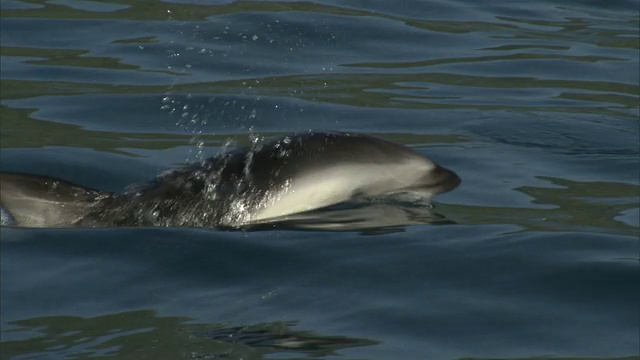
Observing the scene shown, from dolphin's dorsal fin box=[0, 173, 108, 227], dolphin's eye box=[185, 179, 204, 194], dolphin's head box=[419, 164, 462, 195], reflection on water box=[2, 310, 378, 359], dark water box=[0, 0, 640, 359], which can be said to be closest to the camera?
reflection on water box=[2, 310, 378, 359]

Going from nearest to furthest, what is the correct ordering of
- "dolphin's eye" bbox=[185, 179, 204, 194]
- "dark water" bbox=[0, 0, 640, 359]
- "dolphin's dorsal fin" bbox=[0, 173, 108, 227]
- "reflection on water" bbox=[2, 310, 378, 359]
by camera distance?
"reflection on water" bbox=[2, 310, 378, 359] < "dark water" bbox=[0, 0, 640, 359] < "dolphin's dorsal fin" bbox=[0, 173, 108, 227] < "dolphin's eye" bbox=[185, 179, 204, 194]

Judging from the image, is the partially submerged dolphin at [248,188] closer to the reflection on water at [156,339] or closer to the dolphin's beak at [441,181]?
the dolphin's beak at [441,181]

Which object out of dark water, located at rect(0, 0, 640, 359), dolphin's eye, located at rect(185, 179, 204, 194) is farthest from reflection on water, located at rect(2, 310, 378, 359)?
dolphin's eye, located at rect(185, 179, 204, 194)

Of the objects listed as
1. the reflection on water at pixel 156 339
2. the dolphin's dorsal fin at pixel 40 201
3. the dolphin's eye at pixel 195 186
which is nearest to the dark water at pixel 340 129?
the reflection on water at pixel 156 339

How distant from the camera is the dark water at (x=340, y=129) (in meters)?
6.08

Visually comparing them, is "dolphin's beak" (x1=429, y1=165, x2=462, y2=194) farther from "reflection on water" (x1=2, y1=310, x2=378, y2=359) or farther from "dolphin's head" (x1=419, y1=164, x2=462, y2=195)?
"reflection on water" (x1=2, y1=310, x2=378, y2=359)

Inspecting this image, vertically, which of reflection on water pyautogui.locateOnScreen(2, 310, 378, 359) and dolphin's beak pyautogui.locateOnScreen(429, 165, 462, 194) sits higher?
dolphin's beak pyautogui.locateOnScreen(429, 165, 462, 194)

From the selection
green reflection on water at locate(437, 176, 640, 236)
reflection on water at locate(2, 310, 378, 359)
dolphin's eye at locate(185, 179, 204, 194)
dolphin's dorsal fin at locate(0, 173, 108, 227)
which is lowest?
green reflection on water at locate(437, 176, 640, 236)

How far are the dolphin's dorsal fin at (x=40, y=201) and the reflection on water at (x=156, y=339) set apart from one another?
1.17 meters

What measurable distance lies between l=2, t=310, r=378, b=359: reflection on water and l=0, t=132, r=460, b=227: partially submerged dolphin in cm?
120

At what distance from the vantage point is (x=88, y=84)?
11.5 metres

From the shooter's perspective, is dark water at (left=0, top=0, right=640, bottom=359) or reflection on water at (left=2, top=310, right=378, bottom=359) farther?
dark water at (left=0, top=0, right=640, bottom=359)

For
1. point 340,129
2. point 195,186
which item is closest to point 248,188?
point 195,186

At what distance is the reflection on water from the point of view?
575 cm
